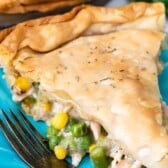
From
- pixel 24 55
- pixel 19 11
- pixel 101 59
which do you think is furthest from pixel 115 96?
pixel 19 11

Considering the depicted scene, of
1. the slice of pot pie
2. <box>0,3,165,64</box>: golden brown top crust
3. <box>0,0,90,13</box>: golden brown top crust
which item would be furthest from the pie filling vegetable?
<box>0,0,90,13</box>: golden brown top crust

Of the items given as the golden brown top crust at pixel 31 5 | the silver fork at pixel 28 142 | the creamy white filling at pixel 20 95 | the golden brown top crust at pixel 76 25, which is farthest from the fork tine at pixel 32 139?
the golden brown top crust at pixel 31 5

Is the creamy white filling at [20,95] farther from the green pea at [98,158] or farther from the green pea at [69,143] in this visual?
the green pea at [98,158]

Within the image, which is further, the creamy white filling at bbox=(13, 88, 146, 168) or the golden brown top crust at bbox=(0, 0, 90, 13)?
the golden brown top crust at bbox=(0, 0, 90, 13)

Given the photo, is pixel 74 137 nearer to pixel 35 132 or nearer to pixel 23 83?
pixel 35 132

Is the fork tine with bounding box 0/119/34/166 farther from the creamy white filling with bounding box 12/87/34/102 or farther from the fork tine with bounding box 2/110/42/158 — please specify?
the creamy white filling with bounding box 12/87/34/102

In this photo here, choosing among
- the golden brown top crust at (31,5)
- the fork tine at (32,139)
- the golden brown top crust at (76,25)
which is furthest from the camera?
the golden brown top crust at (31,5)
